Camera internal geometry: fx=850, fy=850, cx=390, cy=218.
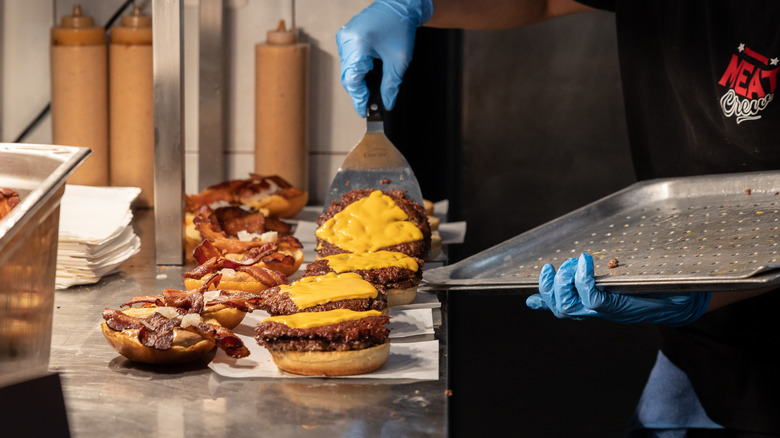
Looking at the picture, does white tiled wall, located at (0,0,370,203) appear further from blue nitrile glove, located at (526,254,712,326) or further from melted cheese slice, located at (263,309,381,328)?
melted cheese slice, located at (263,309,381,328)

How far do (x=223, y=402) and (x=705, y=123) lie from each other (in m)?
1.38

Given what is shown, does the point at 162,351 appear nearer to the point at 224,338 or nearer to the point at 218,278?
the point at 224,338

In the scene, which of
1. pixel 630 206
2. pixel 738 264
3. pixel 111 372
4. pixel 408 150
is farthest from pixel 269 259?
pixel 408 150

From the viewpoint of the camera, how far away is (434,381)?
4.05 ft

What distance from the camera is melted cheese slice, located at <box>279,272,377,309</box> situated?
132 centimetres

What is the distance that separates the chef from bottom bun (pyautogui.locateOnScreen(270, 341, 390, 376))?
81 centimetres

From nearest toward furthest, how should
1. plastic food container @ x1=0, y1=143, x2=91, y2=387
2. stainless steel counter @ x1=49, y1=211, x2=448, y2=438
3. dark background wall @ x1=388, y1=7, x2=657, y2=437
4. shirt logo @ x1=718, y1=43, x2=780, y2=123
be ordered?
plastic food container @ x1=0, y1=143, x2=91, y2=387, stainless steel counter @ x1=49, y1=211, x2=448, y2=438, shirt logo @ x1=718, y1=43, x2=780, y2=123, dark background wall @ x1=388, y1=7, x2=657, y2=437

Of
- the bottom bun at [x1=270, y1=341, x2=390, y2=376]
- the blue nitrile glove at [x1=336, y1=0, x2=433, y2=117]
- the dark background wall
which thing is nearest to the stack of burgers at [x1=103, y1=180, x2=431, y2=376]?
the bottom bun at [x1=270, y1=341, x2=390, y2=376]

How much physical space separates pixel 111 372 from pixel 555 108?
2.18m

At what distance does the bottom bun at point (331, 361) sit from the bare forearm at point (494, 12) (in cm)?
122

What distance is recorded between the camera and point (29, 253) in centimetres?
101

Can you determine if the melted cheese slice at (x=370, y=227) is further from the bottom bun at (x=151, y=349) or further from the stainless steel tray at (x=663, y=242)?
the bottom bun at (x=151, y=349)

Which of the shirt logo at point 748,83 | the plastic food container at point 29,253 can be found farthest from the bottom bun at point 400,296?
the shirt logo at point 748,83

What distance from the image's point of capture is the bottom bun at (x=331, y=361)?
121 centimetres
